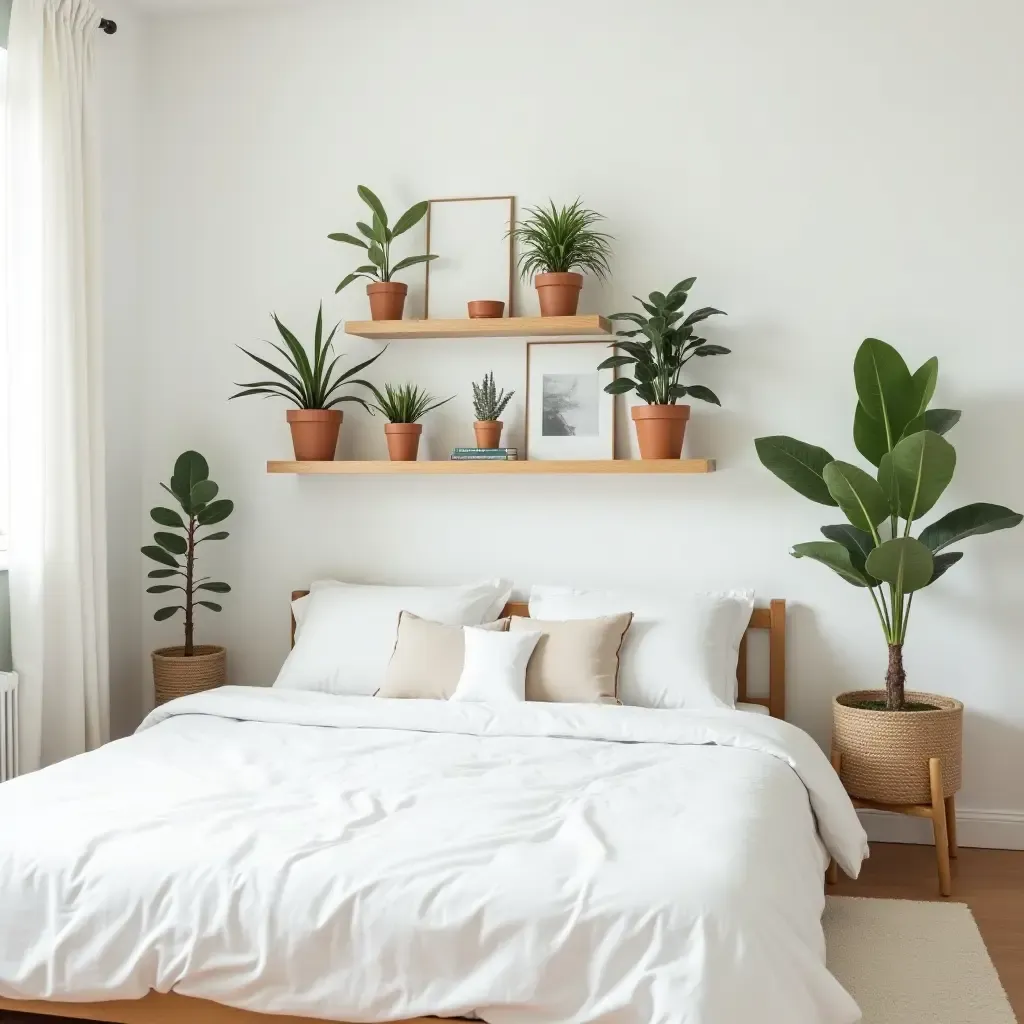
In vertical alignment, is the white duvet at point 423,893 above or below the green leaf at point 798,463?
below

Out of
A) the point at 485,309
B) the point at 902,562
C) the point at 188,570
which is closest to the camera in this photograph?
the point at 902,562

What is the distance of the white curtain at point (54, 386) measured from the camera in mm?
3719

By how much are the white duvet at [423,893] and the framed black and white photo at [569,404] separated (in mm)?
1545

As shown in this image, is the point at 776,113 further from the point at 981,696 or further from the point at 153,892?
the point at 153,892

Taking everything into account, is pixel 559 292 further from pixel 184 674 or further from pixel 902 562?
pixel 184 674

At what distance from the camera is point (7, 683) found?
362 centimetres

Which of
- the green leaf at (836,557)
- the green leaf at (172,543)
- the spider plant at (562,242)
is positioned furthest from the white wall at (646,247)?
the green leaf at (836,557)

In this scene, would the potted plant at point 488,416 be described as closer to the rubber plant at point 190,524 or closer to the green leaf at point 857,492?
the rubber plant at point 190,524

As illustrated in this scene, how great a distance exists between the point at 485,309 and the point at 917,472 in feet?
5.18

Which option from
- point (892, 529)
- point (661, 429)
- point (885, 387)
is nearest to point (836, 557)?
point (892, 529)

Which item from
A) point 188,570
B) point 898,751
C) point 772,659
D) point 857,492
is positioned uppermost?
point 857,492

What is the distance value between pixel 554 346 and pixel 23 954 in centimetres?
267

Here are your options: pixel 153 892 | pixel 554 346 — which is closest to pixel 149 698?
pixel 554 346

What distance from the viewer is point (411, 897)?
2168mm
